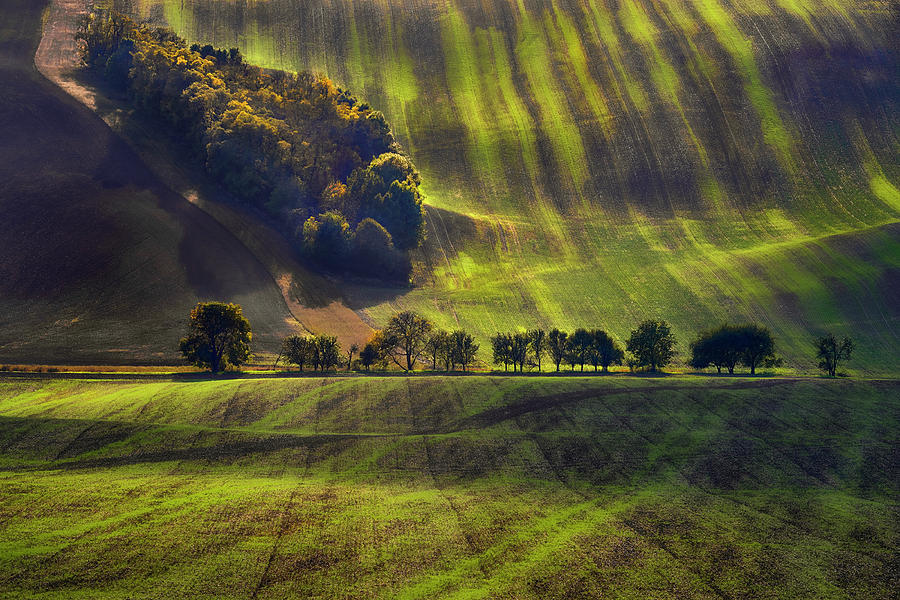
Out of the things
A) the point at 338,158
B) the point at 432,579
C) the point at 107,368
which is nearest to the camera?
the point at 432,579

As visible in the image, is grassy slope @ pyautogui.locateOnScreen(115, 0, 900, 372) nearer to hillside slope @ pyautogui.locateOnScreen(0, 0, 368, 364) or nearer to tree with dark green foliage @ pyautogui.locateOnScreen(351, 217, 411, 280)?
tree with dark green foliage @ pyautogui.locateOnScreen(351, 217, 411, 280)

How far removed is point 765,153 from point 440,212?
86335mm

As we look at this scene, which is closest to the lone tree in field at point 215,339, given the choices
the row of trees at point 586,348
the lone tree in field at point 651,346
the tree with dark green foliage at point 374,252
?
the row of trees at point 586,348

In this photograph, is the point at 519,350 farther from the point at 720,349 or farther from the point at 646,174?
the point at 646,174

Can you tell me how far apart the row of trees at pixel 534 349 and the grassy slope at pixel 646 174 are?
13282mm

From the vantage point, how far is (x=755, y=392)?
83375 mm

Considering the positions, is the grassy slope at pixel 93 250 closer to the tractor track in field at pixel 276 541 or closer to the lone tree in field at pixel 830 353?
the tractor track in field at pixel 276 541

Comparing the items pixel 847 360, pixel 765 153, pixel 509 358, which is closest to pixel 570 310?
pixel 509 358

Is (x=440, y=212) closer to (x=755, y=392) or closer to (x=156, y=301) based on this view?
(x=156, y=301)

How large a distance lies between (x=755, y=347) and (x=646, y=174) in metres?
77.9

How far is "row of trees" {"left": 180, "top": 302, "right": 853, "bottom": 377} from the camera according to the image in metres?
99.3

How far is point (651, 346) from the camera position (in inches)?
4129

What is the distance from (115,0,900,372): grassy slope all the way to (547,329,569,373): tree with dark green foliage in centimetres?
1652

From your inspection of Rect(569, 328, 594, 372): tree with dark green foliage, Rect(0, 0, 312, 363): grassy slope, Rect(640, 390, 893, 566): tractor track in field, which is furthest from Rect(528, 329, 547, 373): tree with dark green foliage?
Rect(0, 0, 312, 363): grassy slope
